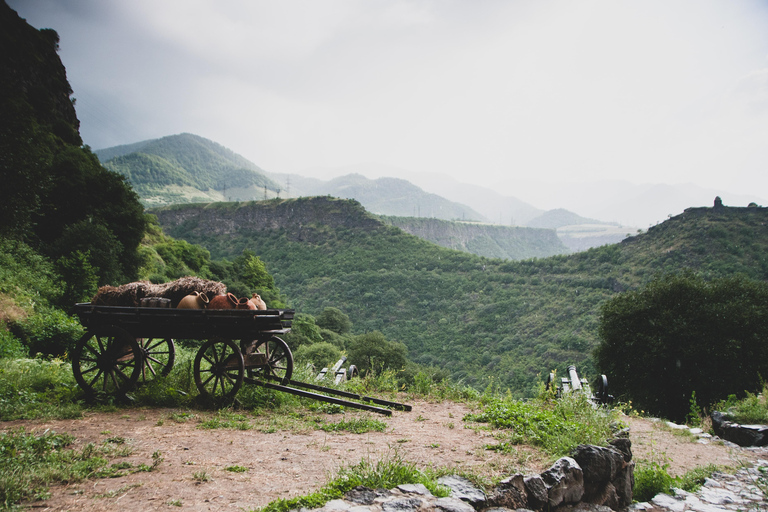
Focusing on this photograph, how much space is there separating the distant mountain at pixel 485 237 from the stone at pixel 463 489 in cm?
8504

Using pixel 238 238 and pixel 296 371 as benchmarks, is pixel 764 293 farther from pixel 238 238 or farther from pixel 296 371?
pixel 238 238

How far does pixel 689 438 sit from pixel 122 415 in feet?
33.7

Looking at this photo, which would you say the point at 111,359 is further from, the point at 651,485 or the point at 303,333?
the point at 303,333

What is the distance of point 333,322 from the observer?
41.4m

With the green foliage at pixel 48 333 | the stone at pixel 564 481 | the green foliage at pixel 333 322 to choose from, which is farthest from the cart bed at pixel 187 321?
the green foliage at pixel 333 322

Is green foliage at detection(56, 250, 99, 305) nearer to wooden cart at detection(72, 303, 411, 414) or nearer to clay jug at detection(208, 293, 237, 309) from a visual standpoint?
wooden cart at detection(72, 303, 411, 414)

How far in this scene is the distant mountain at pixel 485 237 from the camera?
10544 centimetres

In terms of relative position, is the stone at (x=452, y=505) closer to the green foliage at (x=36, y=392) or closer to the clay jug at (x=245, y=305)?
the clay jug at (x=245, y=305)

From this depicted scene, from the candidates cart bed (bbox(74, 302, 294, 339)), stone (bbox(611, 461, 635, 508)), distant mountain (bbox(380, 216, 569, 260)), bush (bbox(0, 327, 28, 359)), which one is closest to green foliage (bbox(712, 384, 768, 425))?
stone (bbox(611, 461, 635, 508))

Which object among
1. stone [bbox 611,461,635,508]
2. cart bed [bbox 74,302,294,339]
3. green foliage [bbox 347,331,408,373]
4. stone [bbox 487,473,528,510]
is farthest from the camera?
green foliage [bbox 347,331,408,373]

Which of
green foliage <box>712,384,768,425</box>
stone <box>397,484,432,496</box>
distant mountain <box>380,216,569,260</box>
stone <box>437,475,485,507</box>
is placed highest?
distant mountain <box>380,216,569,260</box>

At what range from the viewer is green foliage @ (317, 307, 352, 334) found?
4097cm

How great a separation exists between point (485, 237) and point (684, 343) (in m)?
113

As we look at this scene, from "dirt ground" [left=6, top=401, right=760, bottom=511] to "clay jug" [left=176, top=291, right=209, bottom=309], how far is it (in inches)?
60.6
